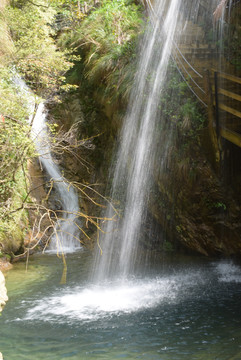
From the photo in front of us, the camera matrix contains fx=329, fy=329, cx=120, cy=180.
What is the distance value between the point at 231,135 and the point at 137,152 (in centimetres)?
338

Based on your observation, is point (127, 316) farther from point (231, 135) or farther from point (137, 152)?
point (137, 152)

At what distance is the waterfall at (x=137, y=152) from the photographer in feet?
32.8

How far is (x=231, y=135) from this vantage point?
7.83 m

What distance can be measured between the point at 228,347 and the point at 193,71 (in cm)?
749

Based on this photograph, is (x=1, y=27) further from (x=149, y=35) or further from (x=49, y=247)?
(x=49, y=247)

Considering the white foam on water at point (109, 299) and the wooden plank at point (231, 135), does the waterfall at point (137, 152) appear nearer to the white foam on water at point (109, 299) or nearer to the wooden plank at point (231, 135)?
the white foam on water at point (109, 299)

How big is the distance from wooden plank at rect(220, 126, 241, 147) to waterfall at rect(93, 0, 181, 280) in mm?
1870

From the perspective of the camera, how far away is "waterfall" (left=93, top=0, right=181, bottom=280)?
10.0m

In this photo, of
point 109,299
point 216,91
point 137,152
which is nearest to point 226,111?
point 216,91

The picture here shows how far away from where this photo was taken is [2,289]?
4.90m

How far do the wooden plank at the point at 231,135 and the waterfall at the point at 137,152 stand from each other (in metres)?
→ 1.87

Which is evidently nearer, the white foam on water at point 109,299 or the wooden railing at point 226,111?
the white foam on water at point 109,299

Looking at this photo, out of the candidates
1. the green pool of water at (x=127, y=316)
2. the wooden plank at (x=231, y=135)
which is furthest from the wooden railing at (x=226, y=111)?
the green pool of water at (x=127, y=316)

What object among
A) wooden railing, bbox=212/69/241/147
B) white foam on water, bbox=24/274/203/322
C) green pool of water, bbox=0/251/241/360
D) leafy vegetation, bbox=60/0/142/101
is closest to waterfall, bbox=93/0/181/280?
leafy vegetation, bbox=60/0/142/101
